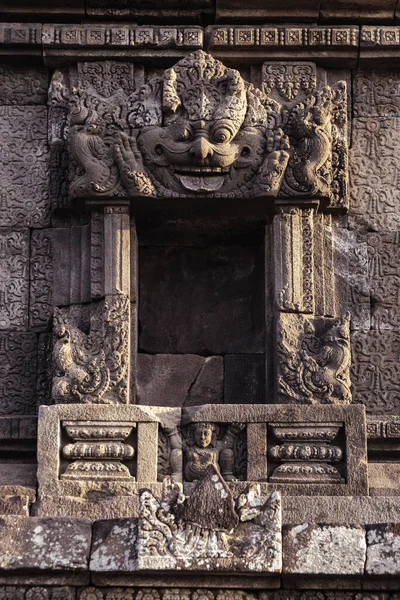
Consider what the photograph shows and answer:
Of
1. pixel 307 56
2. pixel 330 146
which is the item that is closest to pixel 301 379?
pixel 330 146

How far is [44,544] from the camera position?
10.1 meters

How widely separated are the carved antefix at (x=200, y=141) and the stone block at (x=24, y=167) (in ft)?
1.40

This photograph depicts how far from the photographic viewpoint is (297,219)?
39.2 feet

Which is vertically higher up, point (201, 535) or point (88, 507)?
point (88, 507)

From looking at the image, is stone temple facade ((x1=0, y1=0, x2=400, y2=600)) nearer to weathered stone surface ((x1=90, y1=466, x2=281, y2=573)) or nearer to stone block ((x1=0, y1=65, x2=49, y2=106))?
stone block ((x1=0, y1=65, x2=49, y2=106))

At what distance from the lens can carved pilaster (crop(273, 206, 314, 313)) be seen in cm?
1178

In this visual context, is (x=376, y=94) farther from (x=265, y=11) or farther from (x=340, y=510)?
(x=340, y=510)

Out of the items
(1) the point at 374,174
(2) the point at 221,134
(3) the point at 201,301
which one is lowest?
(3) the point at 201,301

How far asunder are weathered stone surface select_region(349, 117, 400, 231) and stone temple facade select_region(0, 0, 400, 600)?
0.02 meters

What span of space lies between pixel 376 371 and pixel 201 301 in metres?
1.38

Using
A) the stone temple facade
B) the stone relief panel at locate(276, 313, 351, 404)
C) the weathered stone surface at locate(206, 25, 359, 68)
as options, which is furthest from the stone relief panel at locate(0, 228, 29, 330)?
the weathered stone surface at locate(206, 25, 359, 68)

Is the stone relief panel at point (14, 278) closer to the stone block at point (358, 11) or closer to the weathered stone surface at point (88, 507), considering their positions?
the weathered stone surface at point (88, 507)

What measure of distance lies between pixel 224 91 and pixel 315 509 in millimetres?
3026

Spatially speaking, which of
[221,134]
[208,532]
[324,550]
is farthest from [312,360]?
[208,532]
